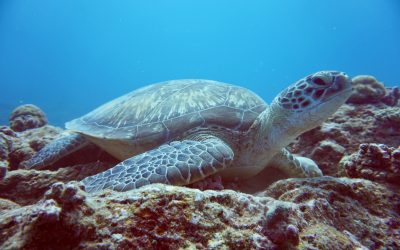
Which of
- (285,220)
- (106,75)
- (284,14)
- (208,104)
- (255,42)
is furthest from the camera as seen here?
(255,42)

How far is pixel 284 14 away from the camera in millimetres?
115312

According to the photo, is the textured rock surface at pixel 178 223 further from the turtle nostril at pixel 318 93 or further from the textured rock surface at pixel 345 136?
the textured rock surface at pixel 345 136

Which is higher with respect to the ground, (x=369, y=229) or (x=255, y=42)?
(x=255, y=42)

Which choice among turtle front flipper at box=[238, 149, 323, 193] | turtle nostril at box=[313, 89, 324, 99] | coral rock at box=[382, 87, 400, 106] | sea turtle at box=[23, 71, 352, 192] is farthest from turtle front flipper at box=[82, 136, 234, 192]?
coral rock at box=[382, 87, 400, 106]

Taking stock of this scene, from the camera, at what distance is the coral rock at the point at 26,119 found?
21.4 ft

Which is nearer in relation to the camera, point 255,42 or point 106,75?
point 106,75

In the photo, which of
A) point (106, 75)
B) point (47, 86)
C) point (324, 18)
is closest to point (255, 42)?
point (324, 18)

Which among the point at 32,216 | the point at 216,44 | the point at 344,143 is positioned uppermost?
the point at 216,44

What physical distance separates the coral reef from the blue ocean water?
3374 inches

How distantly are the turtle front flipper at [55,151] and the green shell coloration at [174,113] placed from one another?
23cm

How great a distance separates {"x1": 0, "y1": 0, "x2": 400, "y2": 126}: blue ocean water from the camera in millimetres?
99312

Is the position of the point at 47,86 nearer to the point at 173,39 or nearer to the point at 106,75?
the point at 106,75

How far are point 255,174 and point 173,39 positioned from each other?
152 meters

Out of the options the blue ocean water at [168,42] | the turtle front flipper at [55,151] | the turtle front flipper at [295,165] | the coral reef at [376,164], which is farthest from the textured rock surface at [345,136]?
the blue ocean water at [168,42]
